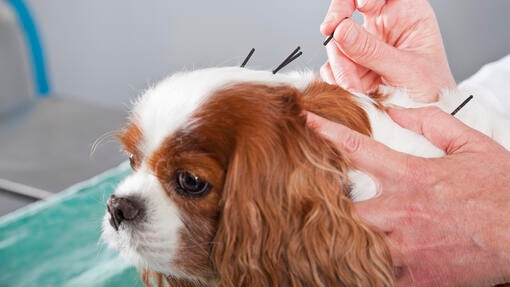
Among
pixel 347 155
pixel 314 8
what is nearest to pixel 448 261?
pixel 347 155

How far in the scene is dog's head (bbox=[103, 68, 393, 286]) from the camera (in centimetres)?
100

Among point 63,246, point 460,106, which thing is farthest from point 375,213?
point 63,246

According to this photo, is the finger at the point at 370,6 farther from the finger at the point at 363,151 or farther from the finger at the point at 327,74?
the finger at the point at 363,151

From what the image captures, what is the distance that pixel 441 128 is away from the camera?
1.09 metres

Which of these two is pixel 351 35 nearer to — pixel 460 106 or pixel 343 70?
pixel 343 70

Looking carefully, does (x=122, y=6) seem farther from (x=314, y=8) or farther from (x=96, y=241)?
(x=96, y=241)

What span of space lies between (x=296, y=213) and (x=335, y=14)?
1.88 feet

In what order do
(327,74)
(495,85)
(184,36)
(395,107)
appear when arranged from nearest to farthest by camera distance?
1. (395,107)
2. (327,74)
3. (495,85)
4. (184,36)

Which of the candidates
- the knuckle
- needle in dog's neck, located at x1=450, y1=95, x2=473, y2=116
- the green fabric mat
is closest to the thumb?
needle in dog's neck, located at x1=450, y1=95, x2=473, y2=116

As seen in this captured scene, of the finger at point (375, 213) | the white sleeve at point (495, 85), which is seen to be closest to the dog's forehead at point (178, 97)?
the finger at point (375, 213)

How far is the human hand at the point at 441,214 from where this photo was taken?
3.41ft

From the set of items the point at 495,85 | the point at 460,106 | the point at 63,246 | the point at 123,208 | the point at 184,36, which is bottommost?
the point at 184,36

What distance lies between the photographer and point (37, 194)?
77.7 inches

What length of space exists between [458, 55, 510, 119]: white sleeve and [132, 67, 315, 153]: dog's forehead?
873 millimetres
